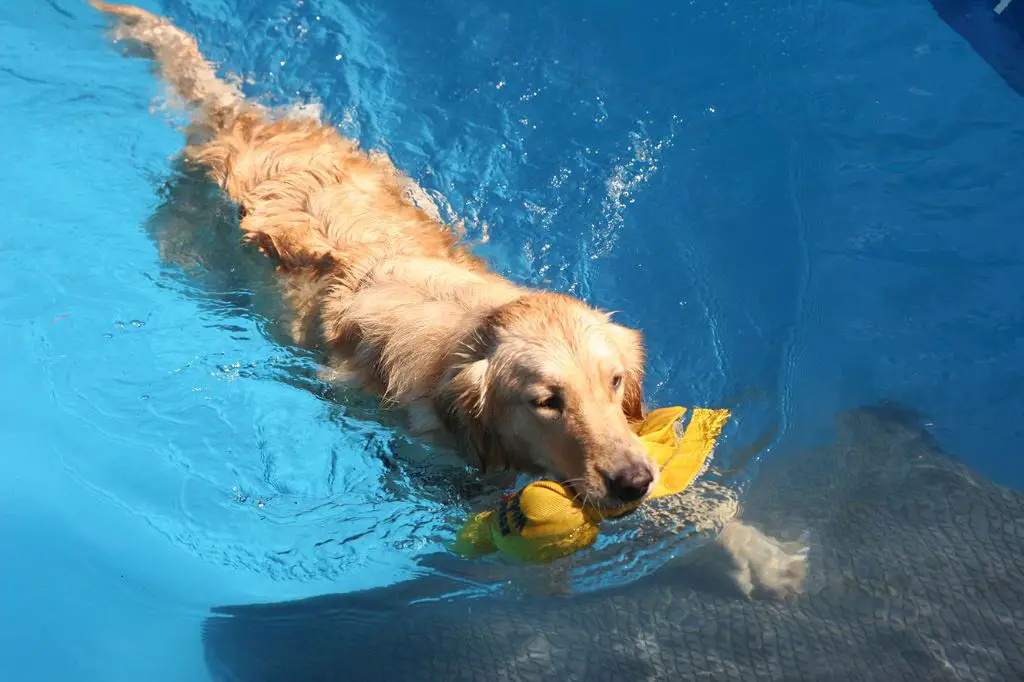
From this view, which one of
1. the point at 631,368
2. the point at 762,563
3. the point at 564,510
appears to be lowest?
the point at 762,563

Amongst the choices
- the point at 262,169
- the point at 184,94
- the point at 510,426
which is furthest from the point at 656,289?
the point at 184,94

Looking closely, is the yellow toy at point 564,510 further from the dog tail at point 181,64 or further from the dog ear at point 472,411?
the dog tail at point 181,64

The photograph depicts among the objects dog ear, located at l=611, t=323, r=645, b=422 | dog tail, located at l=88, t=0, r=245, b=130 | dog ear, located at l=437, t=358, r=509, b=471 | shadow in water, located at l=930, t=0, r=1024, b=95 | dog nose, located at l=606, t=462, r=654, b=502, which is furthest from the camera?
shadow in water, located at l=930, t=0, r=1024, b=95

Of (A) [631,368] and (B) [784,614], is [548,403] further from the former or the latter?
(B) [784,614]

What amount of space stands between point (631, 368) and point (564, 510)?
0.92m

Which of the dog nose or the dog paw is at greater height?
the dog nose

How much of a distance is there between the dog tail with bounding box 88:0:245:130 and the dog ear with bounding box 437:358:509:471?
9.31ft

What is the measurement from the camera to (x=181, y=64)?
20.1ft

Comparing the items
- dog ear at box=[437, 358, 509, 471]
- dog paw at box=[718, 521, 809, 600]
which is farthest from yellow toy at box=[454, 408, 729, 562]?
dog paw at box=[718, 521, 809, 600]

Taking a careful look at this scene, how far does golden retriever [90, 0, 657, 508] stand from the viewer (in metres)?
3.73

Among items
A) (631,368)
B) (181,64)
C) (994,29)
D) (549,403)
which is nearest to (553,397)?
(549,403)

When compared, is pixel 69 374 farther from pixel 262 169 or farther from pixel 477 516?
pixel 477 516

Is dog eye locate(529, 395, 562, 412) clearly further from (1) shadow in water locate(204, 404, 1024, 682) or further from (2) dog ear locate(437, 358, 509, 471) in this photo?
(1) shadow in water locate(204, 404, 1024, 682)

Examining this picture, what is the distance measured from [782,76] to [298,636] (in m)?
5.23
